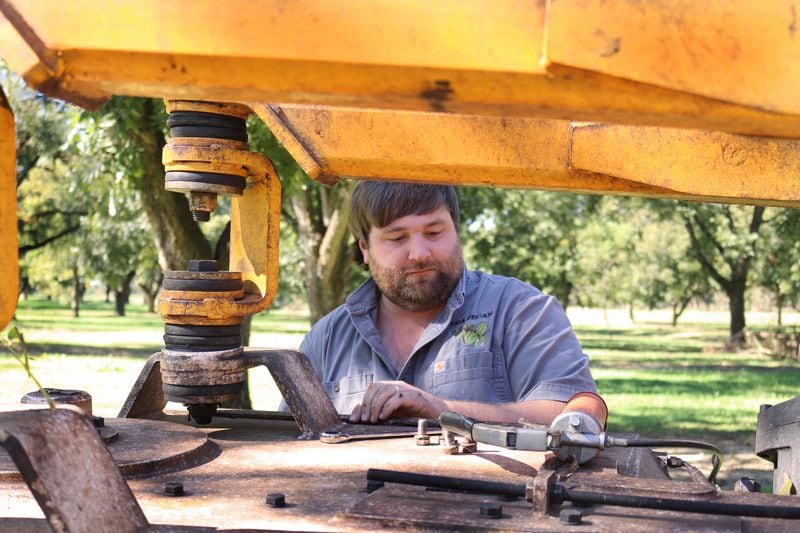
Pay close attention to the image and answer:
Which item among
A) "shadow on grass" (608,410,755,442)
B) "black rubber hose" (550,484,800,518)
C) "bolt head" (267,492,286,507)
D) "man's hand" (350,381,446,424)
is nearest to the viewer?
"black rubber hose" (550,484,800,518)

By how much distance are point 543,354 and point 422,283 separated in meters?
0.55

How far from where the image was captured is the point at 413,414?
3094 millimetres

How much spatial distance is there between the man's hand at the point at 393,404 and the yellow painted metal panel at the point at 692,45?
1.75m

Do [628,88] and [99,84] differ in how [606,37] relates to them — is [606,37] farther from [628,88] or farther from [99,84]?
[99,84]

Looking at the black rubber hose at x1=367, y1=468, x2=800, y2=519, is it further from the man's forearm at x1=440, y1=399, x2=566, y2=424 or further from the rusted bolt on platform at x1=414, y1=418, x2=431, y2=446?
the man's forearm at x1=440, y1=399, x2=566, y2=424

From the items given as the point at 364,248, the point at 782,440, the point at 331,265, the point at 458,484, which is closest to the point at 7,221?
the point at 458,484

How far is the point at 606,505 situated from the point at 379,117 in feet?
3.83

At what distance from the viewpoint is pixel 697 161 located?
2297 mm

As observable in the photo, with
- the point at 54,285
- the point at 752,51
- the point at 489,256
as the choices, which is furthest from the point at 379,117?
the point at 54,285

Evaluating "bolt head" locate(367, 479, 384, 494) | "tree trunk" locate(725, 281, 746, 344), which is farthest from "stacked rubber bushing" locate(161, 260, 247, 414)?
"tree trunk" locate(725, 281, 746, 344)

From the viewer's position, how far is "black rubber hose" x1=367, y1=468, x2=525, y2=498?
1915 mm

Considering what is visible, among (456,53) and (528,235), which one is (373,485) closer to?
(456,53)

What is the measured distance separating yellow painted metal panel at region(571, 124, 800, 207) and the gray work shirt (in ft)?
4.10

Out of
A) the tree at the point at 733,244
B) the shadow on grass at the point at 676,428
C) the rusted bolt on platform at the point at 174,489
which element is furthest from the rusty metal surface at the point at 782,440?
the tree at the point at 733,244
